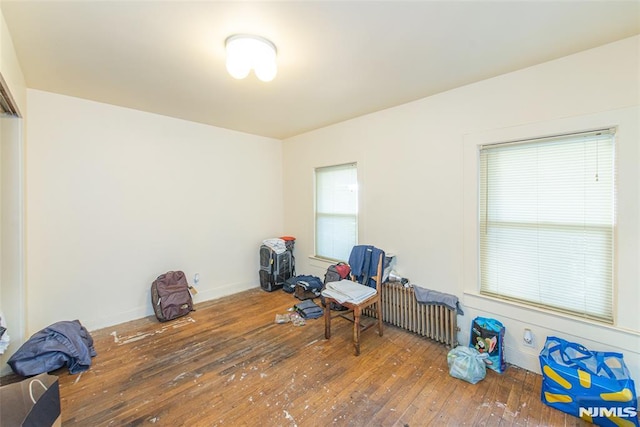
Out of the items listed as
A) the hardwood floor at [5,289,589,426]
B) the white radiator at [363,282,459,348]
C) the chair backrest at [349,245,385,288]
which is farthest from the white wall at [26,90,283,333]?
the white radiator at [363,282,459,348]

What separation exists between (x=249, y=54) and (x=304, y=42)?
1.30 ft

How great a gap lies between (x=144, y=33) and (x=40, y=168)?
202 centimetres

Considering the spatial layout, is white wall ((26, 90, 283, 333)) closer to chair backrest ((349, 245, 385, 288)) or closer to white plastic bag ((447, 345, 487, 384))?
chair backrest ((349, 245, 385, 288))

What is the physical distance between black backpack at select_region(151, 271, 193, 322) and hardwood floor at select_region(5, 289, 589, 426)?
0.26m

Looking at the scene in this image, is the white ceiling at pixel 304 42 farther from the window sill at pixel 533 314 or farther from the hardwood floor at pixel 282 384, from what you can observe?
the hardwood floor at pixel 282 384

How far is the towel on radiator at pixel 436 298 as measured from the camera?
2.50m

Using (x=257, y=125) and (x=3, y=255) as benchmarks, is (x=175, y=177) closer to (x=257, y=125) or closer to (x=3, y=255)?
(x=257, y=125)

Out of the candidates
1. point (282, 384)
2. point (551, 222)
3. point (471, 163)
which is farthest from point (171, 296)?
point (551, 222)

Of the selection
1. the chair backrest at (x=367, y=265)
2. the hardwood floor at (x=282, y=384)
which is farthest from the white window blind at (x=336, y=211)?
the hardwood floor at (x=282, y=384)

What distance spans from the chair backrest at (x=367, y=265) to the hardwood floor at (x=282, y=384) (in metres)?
0.57

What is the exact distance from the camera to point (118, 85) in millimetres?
2463

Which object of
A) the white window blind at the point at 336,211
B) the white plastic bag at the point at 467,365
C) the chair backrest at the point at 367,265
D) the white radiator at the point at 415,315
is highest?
the white window blind at the point at 336,211

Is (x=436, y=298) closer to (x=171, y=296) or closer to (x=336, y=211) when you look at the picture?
(x=336, y=211)

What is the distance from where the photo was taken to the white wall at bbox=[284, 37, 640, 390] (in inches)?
70.6
